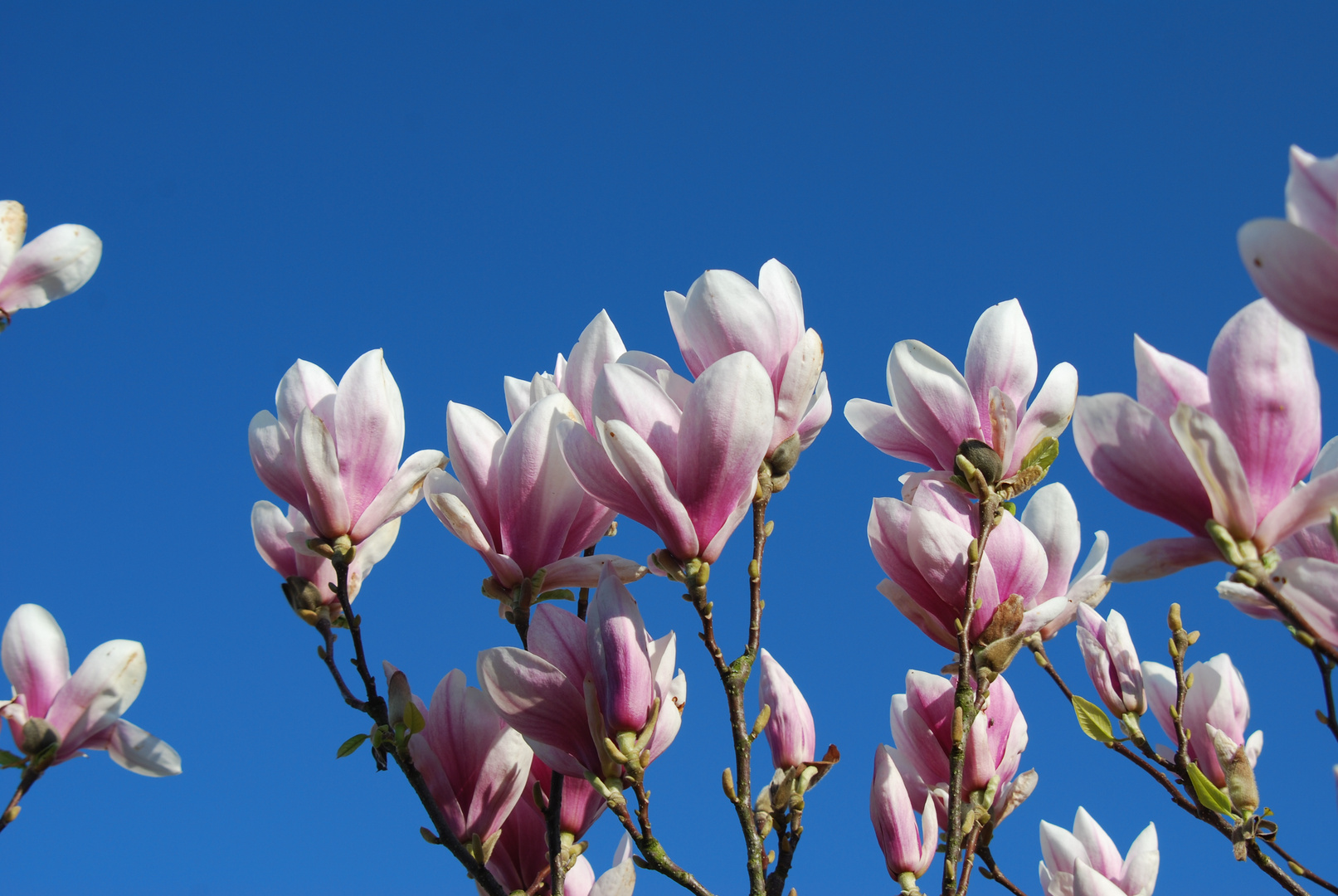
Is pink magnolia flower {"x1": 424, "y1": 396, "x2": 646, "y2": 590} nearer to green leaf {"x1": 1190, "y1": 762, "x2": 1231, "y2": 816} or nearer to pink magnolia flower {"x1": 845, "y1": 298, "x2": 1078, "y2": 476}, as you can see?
pink magnolia flower {"x1": 845, "y1": 298, "x2": 1078, "y2": 476}

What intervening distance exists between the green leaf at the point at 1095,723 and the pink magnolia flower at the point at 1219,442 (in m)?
0.79

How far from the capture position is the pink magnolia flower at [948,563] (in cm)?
114

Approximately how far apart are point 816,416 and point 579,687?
0.45 m

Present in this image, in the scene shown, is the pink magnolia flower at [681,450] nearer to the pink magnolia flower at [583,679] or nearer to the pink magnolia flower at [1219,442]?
the pink magnolia flower at [583,679]

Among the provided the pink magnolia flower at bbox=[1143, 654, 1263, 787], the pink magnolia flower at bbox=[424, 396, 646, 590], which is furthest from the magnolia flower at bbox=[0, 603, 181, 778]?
the pink magnolia flower at bbox=[1143, 654, 1263, 787]

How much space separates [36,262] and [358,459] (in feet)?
2.70

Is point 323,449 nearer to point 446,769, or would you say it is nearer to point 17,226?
point 446,769

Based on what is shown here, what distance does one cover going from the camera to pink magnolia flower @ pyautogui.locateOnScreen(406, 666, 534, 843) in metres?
1.17

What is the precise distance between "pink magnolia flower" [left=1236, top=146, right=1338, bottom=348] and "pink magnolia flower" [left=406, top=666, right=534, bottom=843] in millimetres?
892

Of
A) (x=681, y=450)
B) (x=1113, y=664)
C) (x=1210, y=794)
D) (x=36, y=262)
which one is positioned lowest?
(x=1210, y=794)

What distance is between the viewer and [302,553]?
54.6 inches

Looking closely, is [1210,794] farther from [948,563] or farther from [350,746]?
[350,746]

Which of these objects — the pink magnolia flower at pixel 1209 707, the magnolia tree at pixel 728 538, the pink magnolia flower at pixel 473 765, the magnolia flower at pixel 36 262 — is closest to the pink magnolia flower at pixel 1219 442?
the magnolia tree at pixel 728 538

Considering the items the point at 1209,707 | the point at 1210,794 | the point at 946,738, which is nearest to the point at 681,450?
the point at 946,738
